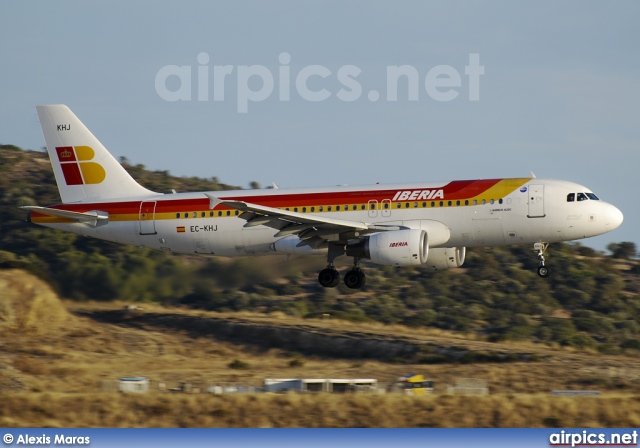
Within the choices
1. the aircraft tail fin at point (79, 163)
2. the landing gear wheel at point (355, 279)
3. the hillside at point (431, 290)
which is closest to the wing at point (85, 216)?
the aircraft tail fin at point (79, 163)

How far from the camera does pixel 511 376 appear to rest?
46.5 metres

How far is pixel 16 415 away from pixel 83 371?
1269 cm

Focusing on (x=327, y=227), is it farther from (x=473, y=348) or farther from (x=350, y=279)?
(x=473, y=348)

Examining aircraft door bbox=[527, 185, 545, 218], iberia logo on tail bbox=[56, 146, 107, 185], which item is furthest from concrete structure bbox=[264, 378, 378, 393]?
iberia logo on tail bbox=[56, 146, 107, 185]

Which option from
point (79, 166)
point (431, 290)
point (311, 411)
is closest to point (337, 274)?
point (311, 411)

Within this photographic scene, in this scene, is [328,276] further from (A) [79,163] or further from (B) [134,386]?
(A) [79,163]

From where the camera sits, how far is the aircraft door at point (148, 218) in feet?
A: 144

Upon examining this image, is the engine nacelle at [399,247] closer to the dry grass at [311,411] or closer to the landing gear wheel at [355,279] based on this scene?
the landing gear wheel at [355,279]

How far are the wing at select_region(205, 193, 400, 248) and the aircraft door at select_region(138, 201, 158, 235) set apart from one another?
4.32 metres

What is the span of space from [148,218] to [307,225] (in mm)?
7943

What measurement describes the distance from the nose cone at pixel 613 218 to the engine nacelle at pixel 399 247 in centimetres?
749

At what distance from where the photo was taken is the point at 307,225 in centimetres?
4050

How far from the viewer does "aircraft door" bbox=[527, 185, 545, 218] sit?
131 ft

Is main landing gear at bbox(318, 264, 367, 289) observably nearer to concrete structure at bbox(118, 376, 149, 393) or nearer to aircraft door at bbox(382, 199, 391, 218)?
aircraft door at bbox(382, 199, 391, 218)
